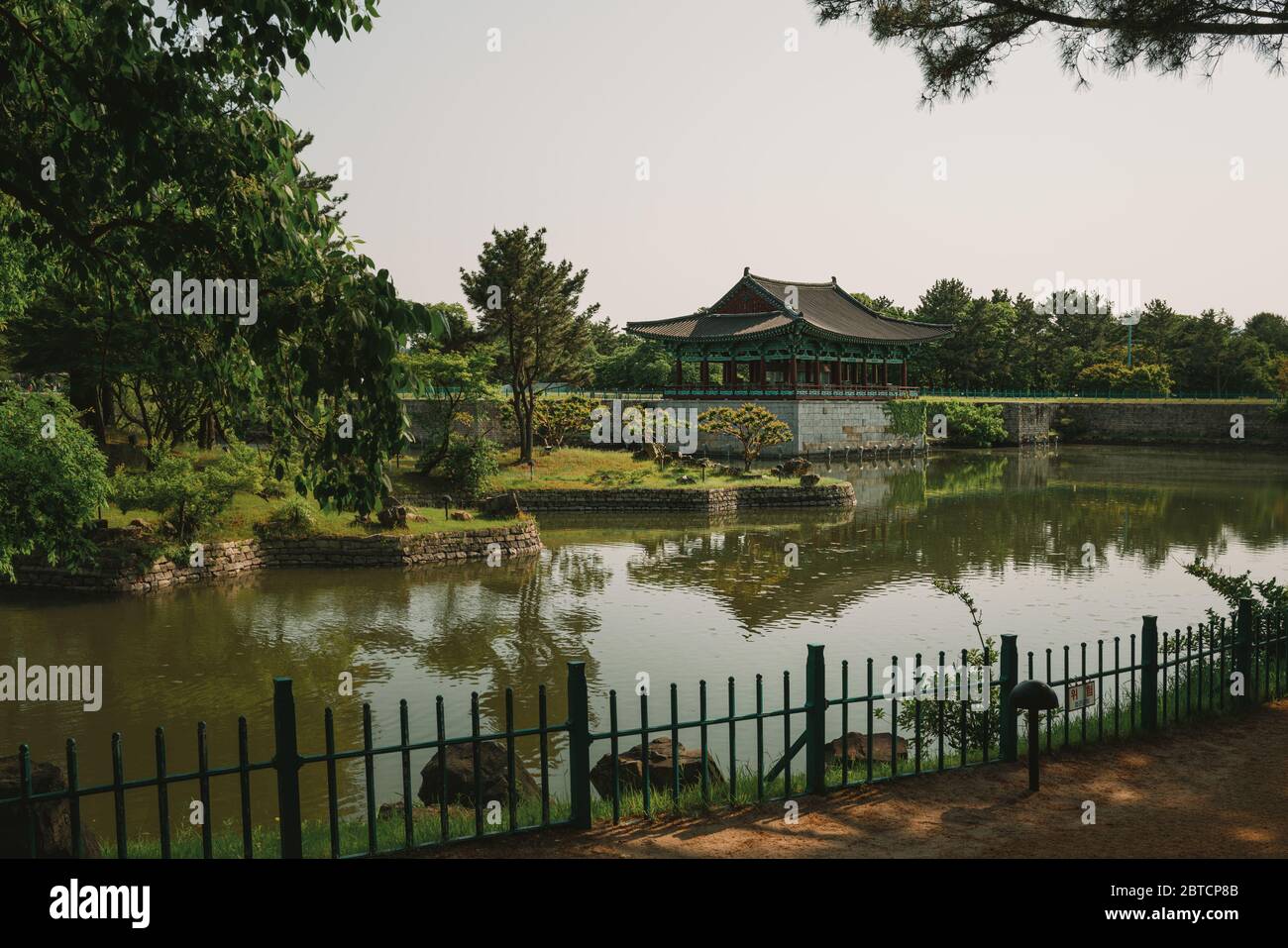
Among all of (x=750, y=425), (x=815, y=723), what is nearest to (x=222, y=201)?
(x=815, y=723)

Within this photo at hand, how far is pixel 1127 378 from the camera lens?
225 feet

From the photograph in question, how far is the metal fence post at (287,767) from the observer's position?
5.41 m

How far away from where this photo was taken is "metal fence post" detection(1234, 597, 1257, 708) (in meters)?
8.65

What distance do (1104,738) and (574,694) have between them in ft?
15.3

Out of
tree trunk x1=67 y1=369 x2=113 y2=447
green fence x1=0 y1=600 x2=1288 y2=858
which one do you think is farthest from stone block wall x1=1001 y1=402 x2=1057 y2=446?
green fence x1=0 y1=600 x2=1288 y2=858

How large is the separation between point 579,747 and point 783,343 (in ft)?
156

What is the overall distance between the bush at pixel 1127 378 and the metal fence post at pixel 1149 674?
219 feet

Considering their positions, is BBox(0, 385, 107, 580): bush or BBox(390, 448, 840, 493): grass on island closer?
BBox(0, 385, 107, 580): bush

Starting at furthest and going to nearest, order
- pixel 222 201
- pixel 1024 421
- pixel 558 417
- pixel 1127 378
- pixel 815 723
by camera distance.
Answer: pixel 1127 378 → pixel 1024 421 → pixel 558 417 → pixel 815 723 → pixel 222 201

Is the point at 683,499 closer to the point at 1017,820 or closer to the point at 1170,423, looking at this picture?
the point at 1017,820

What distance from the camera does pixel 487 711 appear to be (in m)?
12.4

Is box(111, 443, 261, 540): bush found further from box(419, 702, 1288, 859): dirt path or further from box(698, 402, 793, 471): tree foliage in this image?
box(698, 402, 793, 471): tree foliage

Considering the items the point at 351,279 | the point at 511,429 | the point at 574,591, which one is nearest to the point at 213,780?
the point at 351,279

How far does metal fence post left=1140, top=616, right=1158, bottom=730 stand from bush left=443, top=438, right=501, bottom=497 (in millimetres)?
24322
